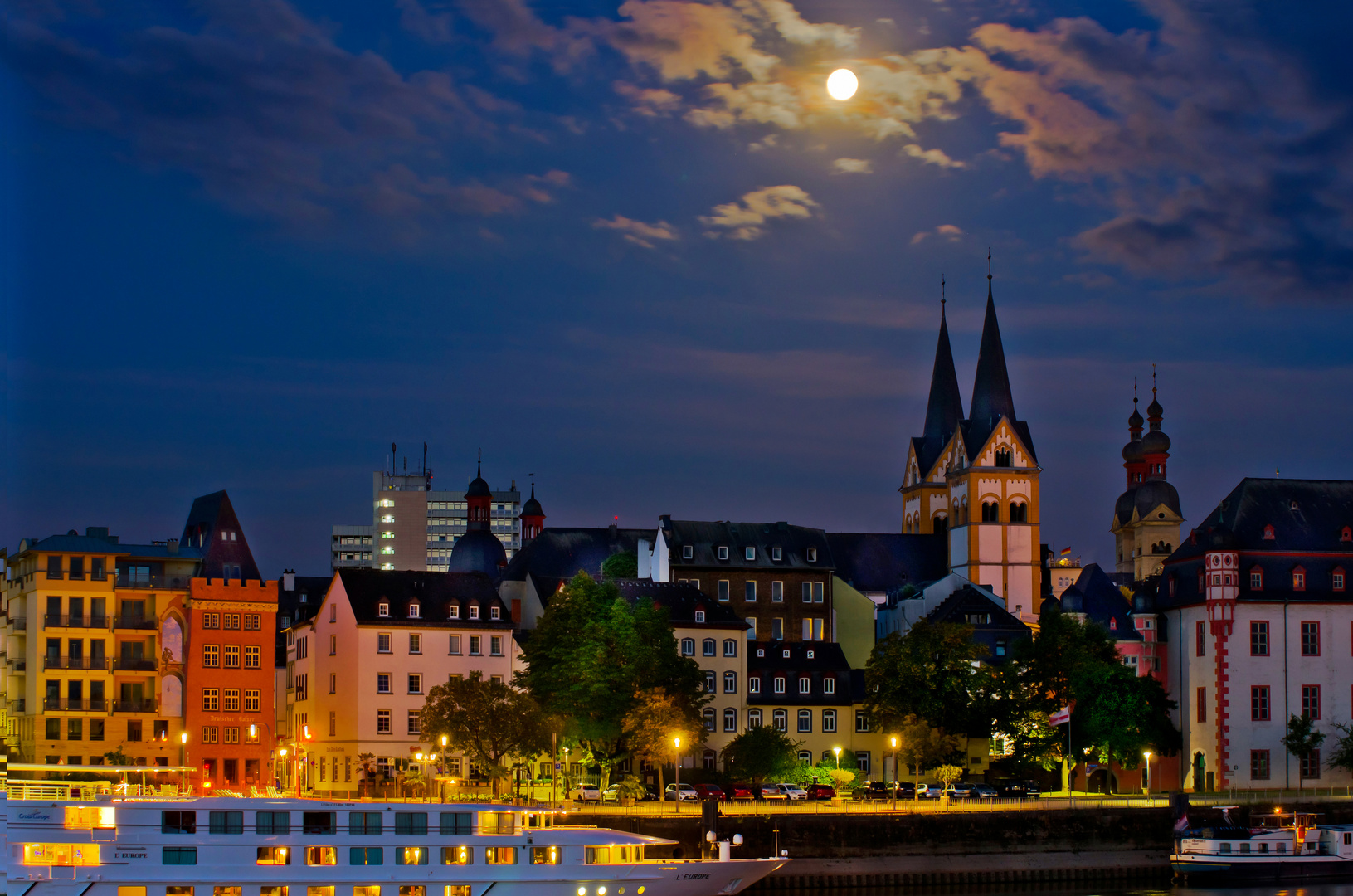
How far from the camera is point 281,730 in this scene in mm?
112062

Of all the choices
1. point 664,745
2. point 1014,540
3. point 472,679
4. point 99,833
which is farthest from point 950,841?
point 1014,540

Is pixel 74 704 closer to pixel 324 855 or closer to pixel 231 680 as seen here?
pixel 231 680

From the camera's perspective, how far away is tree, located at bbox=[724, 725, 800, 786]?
96.5m

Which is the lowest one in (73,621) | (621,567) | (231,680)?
(231,680)

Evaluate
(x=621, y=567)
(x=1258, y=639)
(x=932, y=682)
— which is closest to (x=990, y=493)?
(x=621, y=567)

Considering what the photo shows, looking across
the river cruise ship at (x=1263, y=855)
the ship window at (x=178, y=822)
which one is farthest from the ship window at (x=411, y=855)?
the river cruise ship at (x=1263, y=855)

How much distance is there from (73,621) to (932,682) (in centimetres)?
4504

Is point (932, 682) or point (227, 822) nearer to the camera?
point (227, 822)

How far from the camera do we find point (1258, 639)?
10688 centimetres

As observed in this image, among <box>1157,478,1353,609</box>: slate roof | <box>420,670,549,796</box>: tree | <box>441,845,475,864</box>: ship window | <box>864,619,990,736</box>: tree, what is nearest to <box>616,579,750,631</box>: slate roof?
<box>864,619,990,736</box>: tree

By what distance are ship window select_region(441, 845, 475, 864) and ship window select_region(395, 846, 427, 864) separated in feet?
2.23

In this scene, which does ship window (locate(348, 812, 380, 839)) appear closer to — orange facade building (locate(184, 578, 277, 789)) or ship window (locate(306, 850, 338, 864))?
ship window (locate(306, 850, 338, 864))

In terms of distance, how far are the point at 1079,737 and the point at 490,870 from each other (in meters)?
44.7

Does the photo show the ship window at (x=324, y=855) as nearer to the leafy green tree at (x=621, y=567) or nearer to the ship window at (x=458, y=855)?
the ship window at (x=458, y=855)
